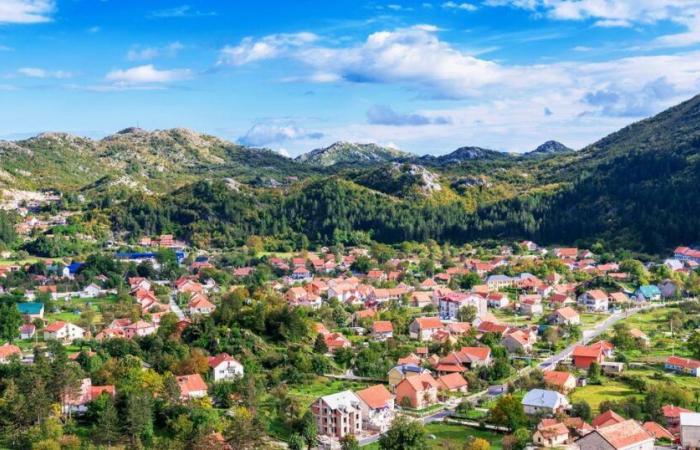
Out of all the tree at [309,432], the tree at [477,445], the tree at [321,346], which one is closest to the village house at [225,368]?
the tree at [321,346]

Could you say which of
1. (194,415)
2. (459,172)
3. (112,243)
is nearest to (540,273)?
(194,415)

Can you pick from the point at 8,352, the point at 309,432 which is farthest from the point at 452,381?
the point at 8,352

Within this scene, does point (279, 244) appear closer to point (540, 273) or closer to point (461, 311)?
point (540, 273)

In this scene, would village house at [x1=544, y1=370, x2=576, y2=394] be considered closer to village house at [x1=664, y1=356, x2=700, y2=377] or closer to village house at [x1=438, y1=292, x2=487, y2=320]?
village house at [x1=664, y1=356, x2=700, y2=377]

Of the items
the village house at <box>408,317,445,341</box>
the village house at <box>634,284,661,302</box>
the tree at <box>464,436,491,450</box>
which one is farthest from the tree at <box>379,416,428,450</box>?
the village house at <box>634,284,661,302</box>

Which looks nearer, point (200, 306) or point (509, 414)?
point (509, 414)

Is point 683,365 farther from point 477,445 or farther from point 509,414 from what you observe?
point 477,445
